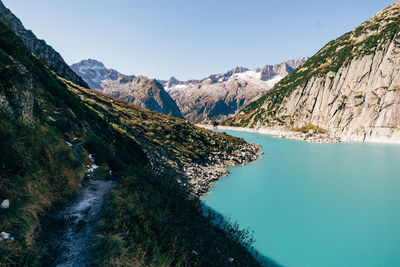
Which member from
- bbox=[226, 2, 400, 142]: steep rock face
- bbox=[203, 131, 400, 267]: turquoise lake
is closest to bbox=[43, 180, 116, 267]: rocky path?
bbox=[203, 131, 400, 267]: turquoise lake

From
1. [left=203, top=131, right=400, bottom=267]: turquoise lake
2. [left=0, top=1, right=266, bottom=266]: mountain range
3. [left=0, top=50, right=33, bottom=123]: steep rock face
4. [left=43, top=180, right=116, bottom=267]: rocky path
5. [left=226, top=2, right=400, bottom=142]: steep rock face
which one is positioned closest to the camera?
[left=0, top=1, right=266, bottom=266]: mountain range

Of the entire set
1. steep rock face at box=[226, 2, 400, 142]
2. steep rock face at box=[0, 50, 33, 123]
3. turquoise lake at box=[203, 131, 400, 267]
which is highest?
steep rock face at box=[226, 2, 400, 142]

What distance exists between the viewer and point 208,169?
139 feet

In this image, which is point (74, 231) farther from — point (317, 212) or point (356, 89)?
point (356, 89)

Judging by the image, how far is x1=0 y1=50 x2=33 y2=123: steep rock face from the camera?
8.94m

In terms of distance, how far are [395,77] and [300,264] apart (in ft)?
498

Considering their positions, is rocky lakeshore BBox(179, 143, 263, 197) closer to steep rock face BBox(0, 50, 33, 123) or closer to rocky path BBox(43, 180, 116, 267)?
rocky path BBox(43, 180, 116, 267)

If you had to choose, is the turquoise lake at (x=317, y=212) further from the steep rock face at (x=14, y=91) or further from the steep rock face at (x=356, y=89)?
the steep rock face at (x=356, y=89)

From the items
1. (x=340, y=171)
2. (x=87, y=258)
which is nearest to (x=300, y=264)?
(x=87, y=258)

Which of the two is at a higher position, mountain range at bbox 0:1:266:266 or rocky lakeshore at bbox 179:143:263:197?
mountain range at bbox 0:1:266:266

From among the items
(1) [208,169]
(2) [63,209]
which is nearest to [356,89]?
(1) [208,169]

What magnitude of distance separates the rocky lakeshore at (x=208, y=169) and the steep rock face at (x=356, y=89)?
105045 mm

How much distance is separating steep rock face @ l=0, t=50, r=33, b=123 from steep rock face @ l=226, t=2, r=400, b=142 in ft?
487

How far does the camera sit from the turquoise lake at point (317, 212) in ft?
64.9
